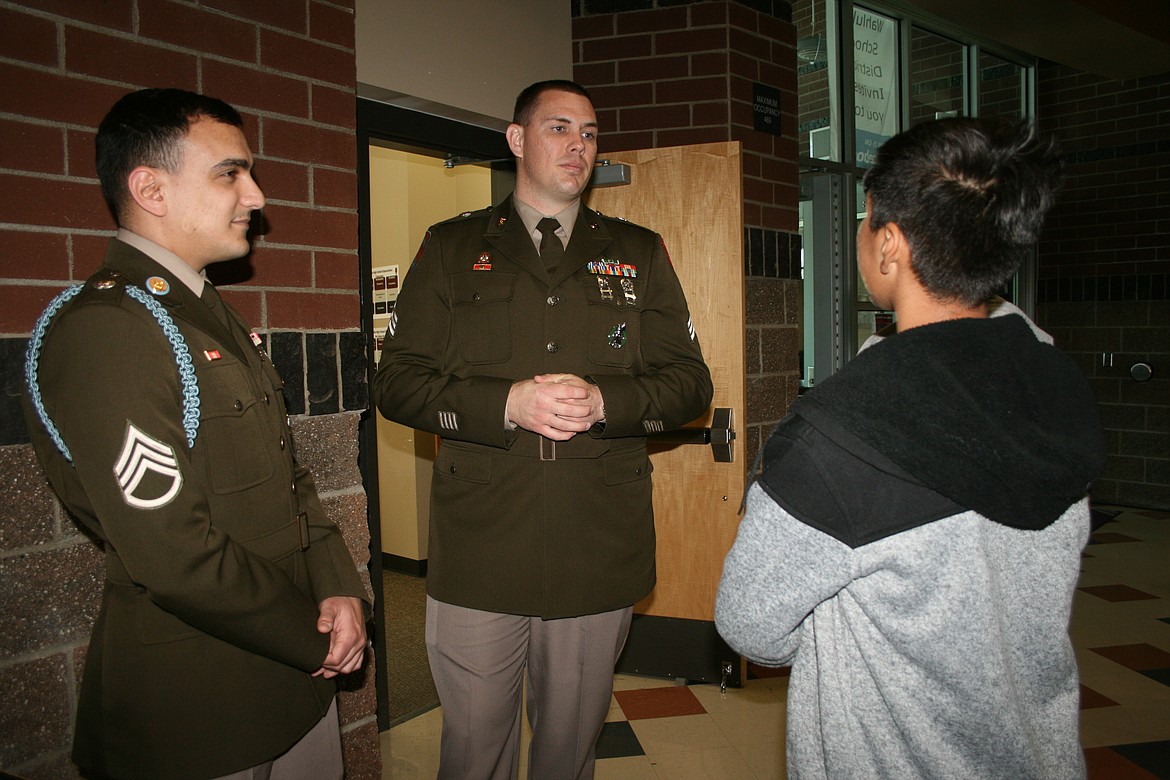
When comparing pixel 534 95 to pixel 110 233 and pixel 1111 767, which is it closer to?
pixel 110 233

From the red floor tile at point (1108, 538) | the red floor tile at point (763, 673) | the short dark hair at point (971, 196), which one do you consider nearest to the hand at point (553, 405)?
the short dark hair at point (971, 196)

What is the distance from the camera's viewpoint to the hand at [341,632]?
138cm

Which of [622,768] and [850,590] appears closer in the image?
[850,590]

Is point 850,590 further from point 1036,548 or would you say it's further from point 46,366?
point 46,366

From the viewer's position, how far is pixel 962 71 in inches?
236

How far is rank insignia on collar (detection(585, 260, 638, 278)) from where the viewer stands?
1.95 m

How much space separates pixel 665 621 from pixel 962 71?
16.2 feet

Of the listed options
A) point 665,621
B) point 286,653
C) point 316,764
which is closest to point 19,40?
point 286,653

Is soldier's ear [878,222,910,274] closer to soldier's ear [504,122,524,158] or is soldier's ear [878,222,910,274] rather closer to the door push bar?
soldier's ear [504,122,524,158]

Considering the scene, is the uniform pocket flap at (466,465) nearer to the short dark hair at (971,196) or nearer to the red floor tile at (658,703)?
the short dark hair at (971,196)

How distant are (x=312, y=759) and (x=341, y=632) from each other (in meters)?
0.25

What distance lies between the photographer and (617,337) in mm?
1935

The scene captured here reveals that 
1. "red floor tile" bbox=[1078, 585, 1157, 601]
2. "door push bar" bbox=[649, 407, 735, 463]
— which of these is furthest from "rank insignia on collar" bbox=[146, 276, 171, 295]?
"red floor tile" bbox=[1078, 585, 1157, 601]

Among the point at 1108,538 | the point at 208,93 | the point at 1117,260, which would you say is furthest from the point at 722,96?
the point at 1117,260
